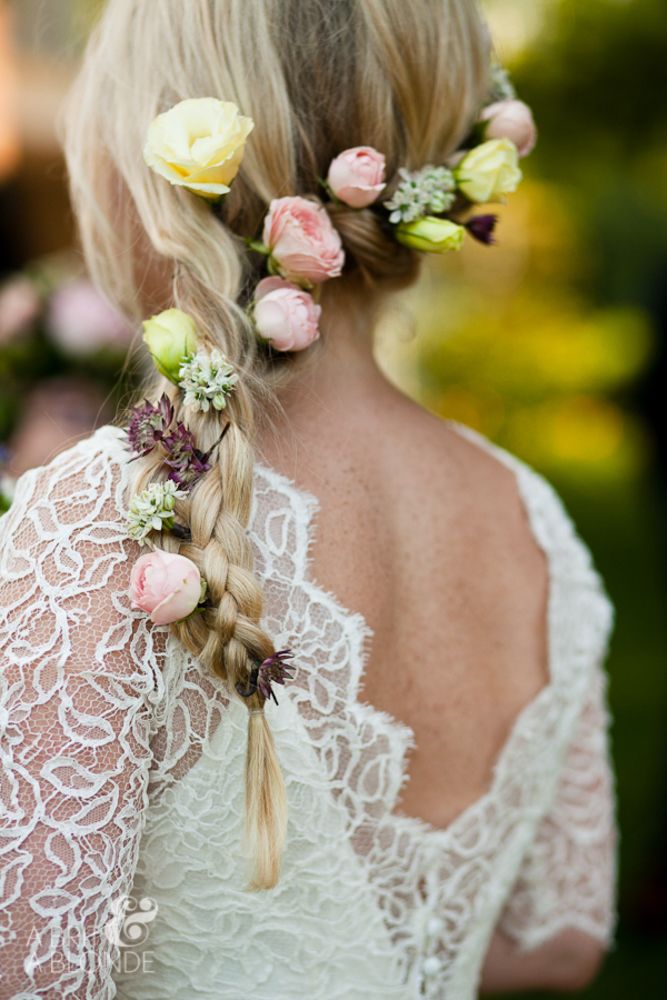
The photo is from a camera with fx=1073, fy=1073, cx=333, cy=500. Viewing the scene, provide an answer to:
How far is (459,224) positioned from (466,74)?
0.71 ft

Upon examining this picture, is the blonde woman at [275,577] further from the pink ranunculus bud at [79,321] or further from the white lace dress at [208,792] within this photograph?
the pink ranunculus bud at [79,321]

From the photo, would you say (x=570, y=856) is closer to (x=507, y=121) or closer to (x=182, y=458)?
(x=182, y=458)

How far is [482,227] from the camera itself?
5.44 feet

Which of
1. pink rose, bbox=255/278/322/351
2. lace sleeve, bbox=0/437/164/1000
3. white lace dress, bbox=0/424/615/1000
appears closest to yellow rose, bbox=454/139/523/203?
pink rose, bbox=255/278/322/351

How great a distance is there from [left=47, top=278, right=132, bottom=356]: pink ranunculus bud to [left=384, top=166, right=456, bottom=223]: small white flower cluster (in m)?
1.75

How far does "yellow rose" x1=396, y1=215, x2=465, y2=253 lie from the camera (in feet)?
4.97

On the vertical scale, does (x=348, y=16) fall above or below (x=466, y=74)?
above

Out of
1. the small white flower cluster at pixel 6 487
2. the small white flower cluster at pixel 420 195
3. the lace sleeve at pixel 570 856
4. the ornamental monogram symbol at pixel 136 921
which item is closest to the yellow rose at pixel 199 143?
the small white flower cluster at pixel 420 195

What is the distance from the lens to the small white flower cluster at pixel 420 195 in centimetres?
152

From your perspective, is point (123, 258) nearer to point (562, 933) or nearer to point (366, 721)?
point (366, 721)

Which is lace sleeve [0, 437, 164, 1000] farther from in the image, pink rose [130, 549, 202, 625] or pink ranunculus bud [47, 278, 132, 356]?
pink ranunculus bud [47, 278, 132, 356]

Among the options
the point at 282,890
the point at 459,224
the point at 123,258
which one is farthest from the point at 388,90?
the point at 282,890

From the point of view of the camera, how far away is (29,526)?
4.16 ft

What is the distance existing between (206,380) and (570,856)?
4.05 feet
